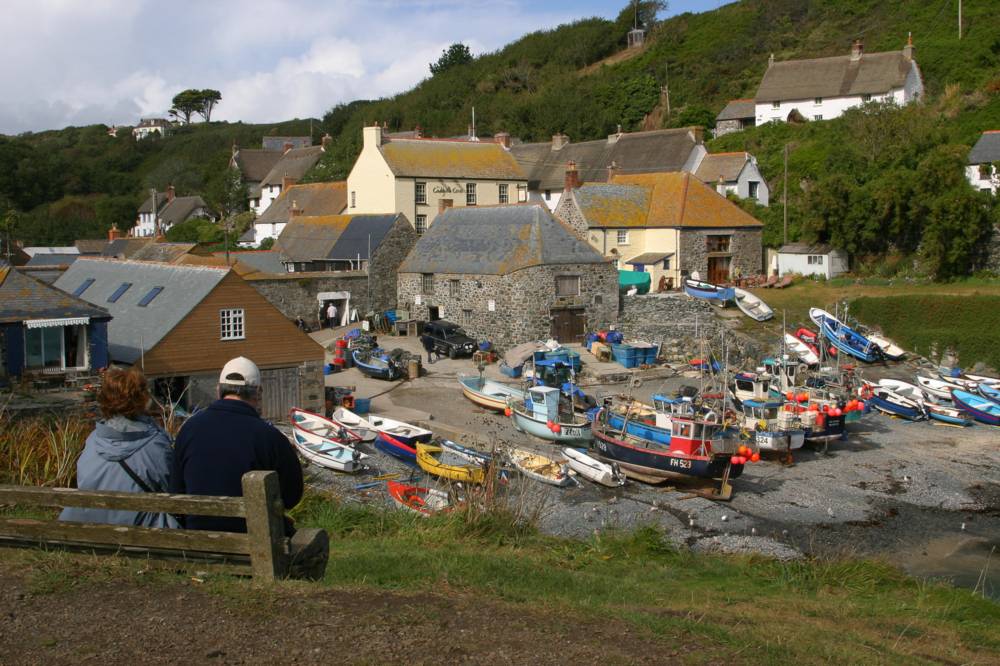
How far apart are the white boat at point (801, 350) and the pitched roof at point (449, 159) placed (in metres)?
20.5

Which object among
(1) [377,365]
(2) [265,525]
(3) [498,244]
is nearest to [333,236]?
(3) [498,244]

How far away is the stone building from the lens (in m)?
37.7

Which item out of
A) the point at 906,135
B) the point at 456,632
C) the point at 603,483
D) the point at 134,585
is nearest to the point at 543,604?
the point at 456,632

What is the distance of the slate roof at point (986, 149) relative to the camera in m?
42.0

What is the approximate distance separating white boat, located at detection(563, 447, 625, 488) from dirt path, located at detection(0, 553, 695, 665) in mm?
16451

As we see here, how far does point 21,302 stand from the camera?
76.5 ft

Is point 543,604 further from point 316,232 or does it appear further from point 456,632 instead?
point 316,232

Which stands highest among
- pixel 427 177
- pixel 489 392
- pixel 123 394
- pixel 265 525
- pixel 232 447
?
pixel 427 177

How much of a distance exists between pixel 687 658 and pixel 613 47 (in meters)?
95.3

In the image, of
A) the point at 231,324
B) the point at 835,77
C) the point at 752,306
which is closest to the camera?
the point at 231,324

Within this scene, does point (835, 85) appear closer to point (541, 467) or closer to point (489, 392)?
point (489, 392)

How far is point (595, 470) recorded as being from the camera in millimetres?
23625

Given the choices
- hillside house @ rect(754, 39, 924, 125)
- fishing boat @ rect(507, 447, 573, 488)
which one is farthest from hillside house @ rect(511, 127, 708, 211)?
fishing boat @ rect(507, 447, 573, 488)

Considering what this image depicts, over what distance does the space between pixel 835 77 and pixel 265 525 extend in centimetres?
6093
